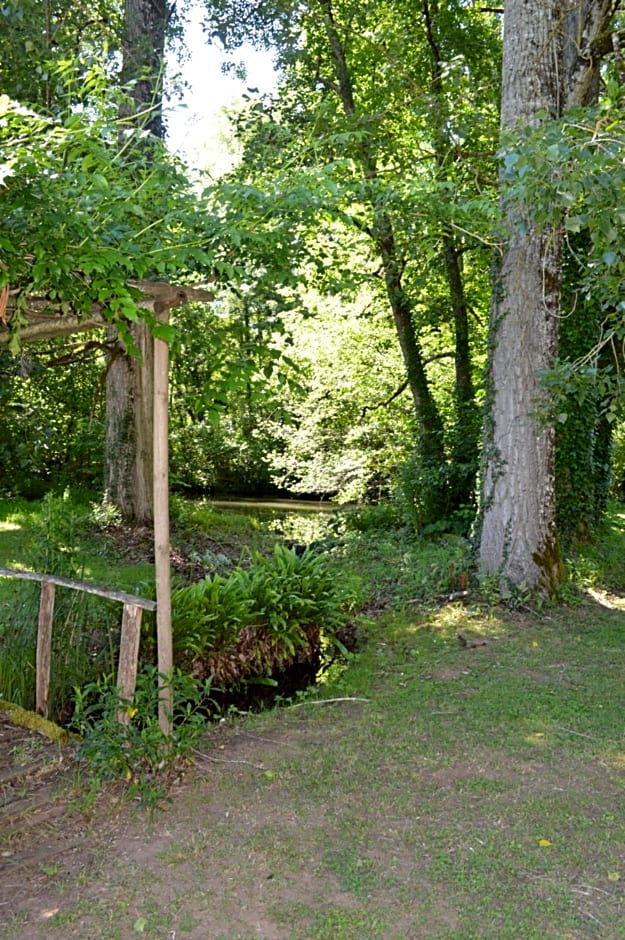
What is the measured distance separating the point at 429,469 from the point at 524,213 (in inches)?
217

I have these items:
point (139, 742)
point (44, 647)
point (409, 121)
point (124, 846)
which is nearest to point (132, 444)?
point (44, 647)

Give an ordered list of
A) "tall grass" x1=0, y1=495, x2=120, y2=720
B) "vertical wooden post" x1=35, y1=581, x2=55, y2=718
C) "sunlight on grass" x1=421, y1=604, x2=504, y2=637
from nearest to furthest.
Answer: "vertical wooden post" x1=35, y1=581, x2=55, y2=718
"tall grass" x1=0, y1=495, x2=120, y2=720
"sunlight on grass" x1=421, y1=604, x2=504, y2=637

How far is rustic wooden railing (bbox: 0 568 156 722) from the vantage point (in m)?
4.36

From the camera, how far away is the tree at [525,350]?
25.1 ft

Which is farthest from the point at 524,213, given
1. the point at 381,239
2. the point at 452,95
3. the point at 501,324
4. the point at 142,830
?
the point at 142,830

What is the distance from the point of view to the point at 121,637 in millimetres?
4551

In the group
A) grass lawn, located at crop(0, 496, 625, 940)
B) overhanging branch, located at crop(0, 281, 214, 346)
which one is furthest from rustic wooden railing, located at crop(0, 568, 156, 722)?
overhanging branch, located at crop(0, 281, 214, 346)

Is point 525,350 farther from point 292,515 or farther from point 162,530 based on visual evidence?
point 292,515

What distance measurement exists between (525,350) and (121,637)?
4.88 m

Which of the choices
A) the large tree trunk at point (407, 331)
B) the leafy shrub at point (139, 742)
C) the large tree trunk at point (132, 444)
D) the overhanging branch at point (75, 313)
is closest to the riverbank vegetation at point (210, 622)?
the leafy shrub at point (139, 742)

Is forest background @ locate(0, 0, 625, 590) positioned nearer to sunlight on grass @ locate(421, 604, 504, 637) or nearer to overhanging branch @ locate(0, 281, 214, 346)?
overhanging branch @ locate(0, 281, 214, 346)

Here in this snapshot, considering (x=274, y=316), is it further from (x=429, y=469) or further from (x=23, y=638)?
(x=429, y=469)

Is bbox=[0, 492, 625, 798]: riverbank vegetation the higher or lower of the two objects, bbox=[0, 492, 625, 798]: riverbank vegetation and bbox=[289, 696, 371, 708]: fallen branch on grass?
the higher

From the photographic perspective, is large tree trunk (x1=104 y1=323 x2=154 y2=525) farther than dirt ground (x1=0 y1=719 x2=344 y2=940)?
Yes
